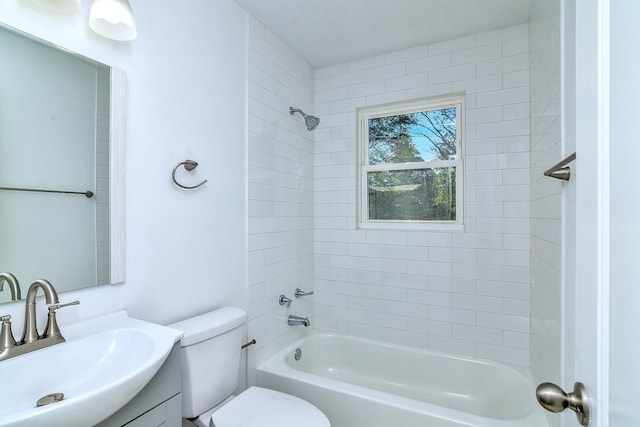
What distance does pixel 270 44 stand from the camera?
2.22m

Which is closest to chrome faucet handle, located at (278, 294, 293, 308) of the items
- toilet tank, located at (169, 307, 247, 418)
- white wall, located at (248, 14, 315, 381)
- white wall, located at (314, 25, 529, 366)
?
white wall, located at (248, 14, 315, 381)

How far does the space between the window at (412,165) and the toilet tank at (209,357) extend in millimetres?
1455

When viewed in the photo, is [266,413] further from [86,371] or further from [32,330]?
[32,330]

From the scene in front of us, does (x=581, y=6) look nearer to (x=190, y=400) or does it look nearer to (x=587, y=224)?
(x=587, y=224)

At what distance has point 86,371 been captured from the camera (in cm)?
103

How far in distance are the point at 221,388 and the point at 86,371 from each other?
0.68 meters

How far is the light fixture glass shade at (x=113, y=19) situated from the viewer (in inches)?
44.5

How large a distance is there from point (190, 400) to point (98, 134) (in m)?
1.18

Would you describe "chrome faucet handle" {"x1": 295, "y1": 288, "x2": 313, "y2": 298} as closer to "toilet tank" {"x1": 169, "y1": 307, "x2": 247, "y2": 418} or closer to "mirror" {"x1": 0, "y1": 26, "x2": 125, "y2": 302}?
"toilet tank" {"x1": 169, "y1": 307, "x2": 247, "y2": 418}

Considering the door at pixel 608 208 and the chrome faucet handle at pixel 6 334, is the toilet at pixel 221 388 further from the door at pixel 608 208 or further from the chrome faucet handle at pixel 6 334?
the door at pixel 608 208

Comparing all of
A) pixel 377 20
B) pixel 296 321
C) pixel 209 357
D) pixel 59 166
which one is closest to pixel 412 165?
pixel 377 20

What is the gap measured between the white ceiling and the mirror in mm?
1175

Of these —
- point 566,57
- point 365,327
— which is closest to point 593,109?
point 566,57

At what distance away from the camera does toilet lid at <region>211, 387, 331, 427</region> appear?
1418mm
